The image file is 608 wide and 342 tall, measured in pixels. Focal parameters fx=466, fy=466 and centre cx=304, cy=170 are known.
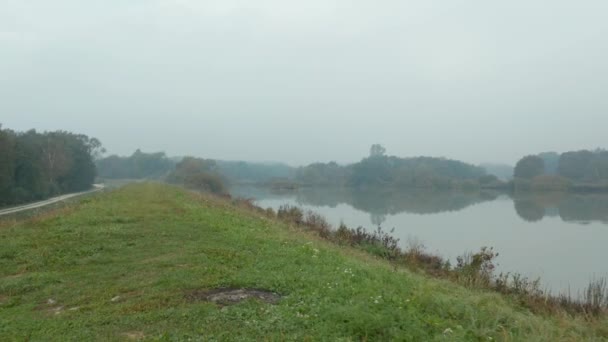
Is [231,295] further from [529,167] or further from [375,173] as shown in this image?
[375,173]

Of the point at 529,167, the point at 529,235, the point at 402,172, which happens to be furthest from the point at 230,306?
the point at 402,172

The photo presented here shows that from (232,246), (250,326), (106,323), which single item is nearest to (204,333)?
(250,326)

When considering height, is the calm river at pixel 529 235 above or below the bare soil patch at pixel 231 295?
below

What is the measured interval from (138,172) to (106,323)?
122274 mm

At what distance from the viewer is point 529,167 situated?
215 feet

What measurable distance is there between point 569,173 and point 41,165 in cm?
6491

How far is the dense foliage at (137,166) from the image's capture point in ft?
389

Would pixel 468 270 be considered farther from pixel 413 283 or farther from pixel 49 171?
pixel 49 171

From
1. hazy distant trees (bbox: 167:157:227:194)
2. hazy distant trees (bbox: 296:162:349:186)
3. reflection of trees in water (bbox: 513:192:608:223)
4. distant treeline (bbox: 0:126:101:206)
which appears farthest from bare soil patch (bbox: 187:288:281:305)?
hazy distant trees (bbox: 296:162:349:186)

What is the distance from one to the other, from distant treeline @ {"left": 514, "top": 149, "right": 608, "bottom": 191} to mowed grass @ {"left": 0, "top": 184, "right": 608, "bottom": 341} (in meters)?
54.4

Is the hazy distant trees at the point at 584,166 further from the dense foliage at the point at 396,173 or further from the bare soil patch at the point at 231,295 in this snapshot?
the bare soil patch at the point at 231,295

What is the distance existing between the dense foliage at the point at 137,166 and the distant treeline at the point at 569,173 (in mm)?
78091

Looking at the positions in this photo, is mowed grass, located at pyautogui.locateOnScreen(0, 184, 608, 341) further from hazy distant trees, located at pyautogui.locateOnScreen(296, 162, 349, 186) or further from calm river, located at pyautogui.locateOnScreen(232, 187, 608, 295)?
hazy distant trees, located at pyautogui.locateOnScreen(296, 162, 349, 186)

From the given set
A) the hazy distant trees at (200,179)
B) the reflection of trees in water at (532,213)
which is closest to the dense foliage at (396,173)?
the hazy distant trees at (200,179)
